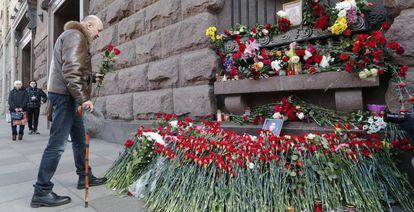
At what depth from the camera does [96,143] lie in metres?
6.53

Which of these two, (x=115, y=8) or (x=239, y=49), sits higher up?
(x=115, y=8)

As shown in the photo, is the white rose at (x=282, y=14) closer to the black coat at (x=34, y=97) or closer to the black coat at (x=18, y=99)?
the black coat at (x=18, y=99)

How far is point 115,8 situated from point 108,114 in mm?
2401

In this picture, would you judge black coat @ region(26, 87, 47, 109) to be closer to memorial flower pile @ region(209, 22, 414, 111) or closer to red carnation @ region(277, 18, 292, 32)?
memorial flower pile @ region(209, 22, 414, 111)

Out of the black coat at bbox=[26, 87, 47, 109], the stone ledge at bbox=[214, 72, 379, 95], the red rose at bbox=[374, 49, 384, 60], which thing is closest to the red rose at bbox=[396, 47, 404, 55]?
the red rose at bbox=[374, 49, 384, 60]

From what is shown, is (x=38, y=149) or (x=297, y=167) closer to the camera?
(x=297, y=167)

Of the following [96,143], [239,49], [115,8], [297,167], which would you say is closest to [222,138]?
[297,167]

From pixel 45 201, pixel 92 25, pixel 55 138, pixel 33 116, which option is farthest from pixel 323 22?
pixel 33 116

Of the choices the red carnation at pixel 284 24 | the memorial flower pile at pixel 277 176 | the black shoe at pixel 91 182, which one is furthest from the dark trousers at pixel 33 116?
the red carnation at pixel 284 24

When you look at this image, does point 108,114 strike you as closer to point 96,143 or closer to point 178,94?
point 96,143

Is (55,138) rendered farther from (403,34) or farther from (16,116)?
(16,116)

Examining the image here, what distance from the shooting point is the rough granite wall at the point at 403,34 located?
2.77 meters

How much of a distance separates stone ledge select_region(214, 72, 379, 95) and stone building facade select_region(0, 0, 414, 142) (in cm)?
29

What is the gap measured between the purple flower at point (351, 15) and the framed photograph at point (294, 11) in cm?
64
